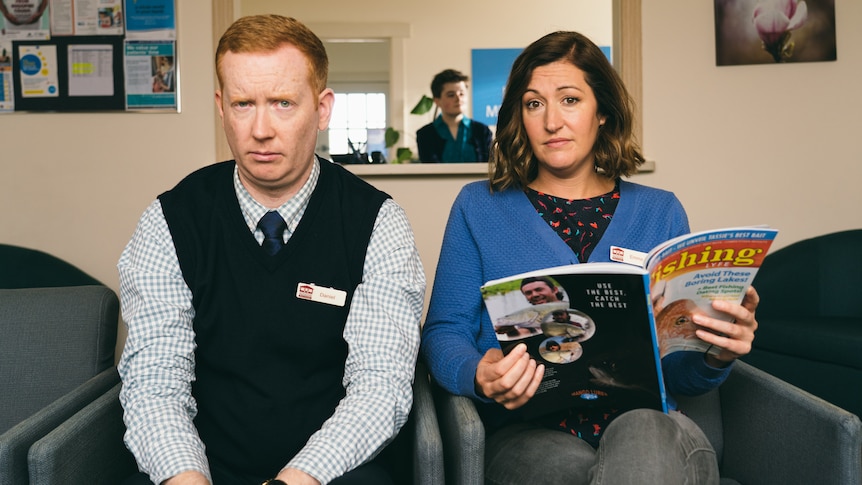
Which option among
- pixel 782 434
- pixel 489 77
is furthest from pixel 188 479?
pixel 489 77

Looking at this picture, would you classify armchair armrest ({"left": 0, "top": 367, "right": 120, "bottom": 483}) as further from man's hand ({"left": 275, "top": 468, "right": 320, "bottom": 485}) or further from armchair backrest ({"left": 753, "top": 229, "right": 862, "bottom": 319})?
armchair backrest ({"left": 753, "top": 229, "right": 862, "bottom": 319})

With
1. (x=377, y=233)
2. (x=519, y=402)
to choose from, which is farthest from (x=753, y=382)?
(x=377, y=233)

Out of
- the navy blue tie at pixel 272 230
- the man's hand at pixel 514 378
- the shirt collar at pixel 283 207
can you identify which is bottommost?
the man's hand at pixel 514 378

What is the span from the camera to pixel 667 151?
3264mm

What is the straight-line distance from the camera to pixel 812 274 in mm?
3066

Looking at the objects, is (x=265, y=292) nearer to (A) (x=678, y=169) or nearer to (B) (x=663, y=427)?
(B) (x=663, y=427)

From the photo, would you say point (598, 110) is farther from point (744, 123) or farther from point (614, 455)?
point (744, 123)

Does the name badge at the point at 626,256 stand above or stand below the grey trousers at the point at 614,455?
above

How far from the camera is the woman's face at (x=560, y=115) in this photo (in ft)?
5.76

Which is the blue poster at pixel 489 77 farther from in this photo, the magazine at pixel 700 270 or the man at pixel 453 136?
the magazine at pixel 700 270

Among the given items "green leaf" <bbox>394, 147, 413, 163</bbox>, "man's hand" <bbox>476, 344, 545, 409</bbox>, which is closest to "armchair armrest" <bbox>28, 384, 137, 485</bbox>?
"man's hand" <bbox>476, 344, 545, 409</bbox>

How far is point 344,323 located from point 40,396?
0.86m

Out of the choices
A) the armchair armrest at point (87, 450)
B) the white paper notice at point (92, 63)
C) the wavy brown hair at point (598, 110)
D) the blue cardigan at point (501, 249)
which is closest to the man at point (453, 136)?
the white paper notice at point (92, 63)

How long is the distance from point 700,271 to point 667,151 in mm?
2029
